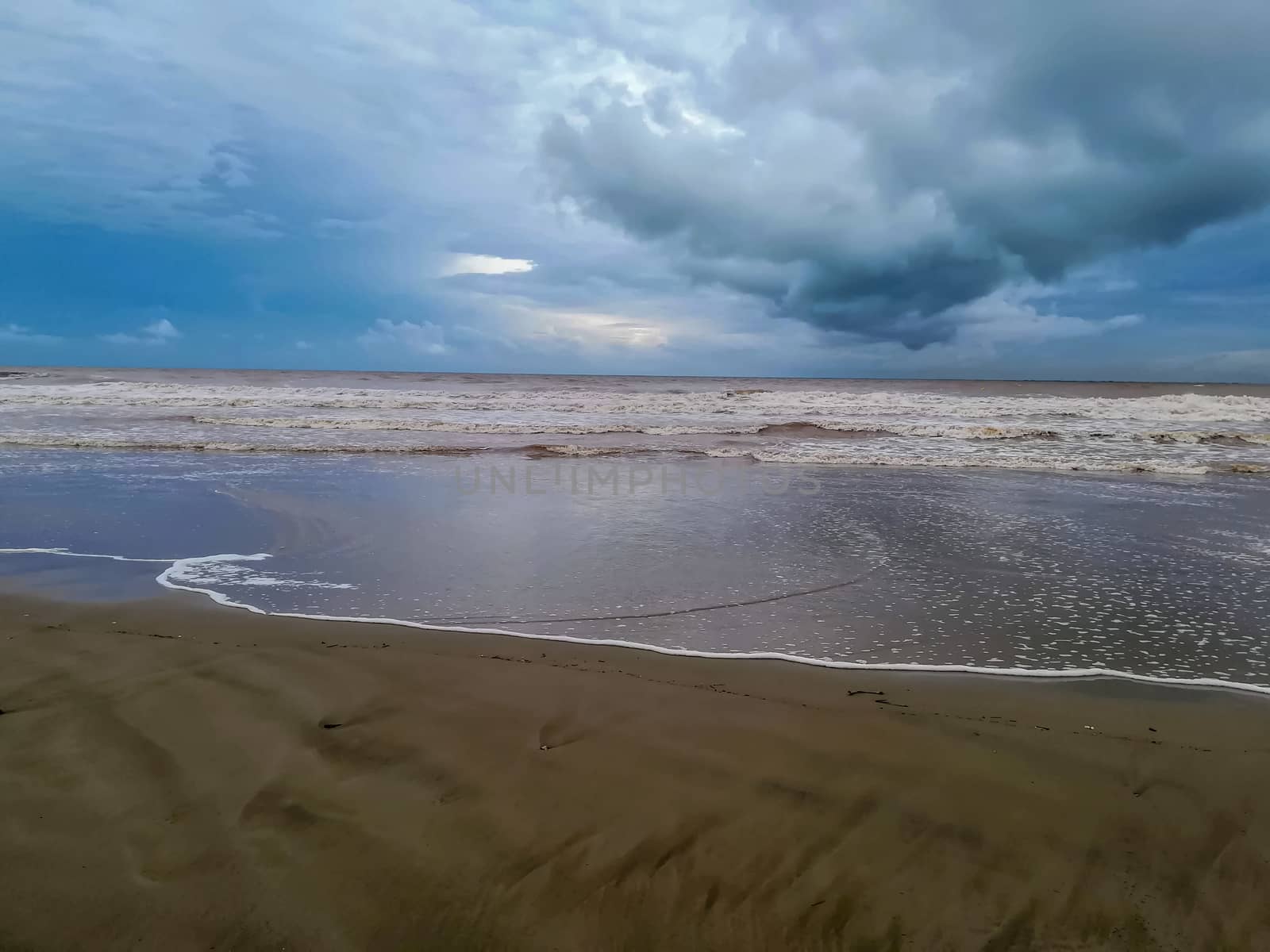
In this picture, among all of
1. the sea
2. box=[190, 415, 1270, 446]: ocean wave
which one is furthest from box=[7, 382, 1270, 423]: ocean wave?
the sea

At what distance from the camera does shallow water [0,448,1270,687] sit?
466 cm

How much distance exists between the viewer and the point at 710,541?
7215mm

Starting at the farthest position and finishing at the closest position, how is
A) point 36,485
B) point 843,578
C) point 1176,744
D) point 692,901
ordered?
point 36,485, point 843,578, point 1176,744, point 692,901

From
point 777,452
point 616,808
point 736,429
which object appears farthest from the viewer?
point 736,429

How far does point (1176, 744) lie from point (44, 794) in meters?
4.99

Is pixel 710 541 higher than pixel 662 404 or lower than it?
lower

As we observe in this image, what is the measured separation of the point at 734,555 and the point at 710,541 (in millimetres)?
597

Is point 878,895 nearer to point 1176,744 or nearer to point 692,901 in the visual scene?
point 692,901

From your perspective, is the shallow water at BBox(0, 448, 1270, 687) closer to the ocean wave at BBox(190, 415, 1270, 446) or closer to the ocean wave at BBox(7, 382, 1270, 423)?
the ocean wave at BBox(190, 415, 1270, 446)

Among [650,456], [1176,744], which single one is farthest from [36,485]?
[1176,744]

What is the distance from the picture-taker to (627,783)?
283 cm

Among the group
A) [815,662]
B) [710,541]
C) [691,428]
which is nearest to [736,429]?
[691,428]

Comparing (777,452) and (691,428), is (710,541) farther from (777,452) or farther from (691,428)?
(691,428)

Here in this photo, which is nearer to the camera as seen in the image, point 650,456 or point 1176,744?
point 1176,744
